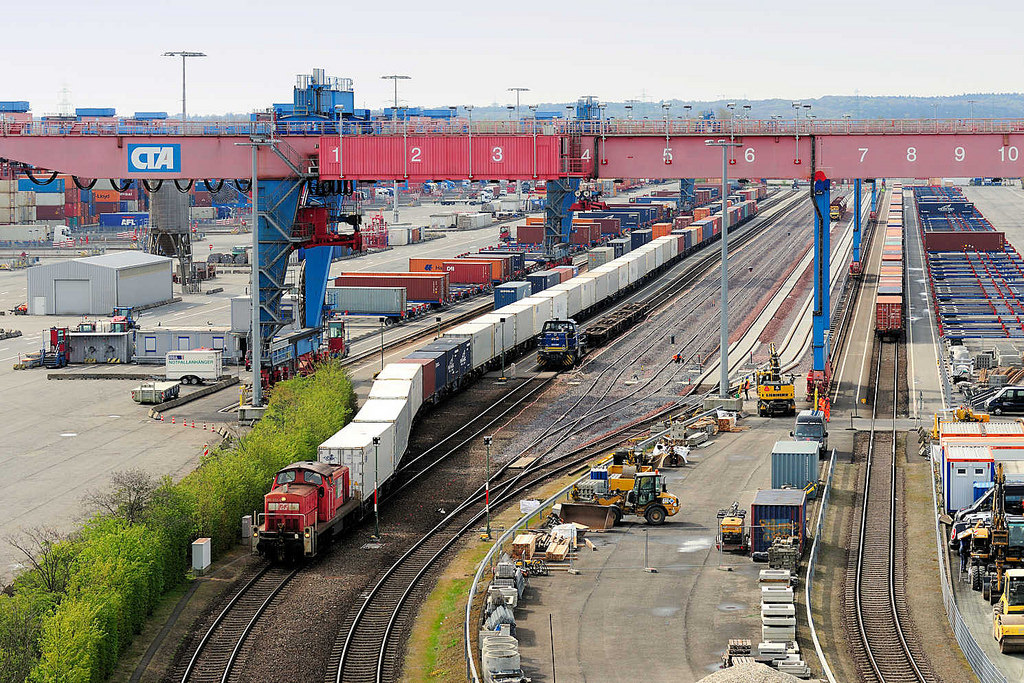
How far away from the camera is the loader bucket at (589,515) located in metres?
50.1

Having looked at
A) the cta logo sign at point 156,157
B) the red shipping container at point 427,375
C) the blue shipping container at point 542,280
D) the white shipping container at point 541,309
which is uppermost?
the cta logo sign at point 156,157

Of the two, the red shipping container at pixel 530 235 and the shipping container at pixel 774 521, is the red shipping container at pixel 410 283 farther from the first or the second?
the shipping container at pixel 774 521

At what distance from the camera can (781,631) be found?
3659cm

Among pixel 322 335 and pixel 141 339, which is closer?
pixel 322 335

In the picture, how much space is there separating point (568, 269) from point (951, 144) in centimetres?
5700

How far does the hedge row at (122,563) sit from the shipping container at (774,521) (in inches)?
719

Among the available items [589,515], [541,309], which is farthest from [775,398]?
[541,309]

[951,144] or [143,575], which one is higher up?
[951,144]

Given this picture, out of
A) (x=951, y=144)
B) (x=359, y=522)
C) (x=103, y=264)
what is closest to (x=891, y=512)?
(x=359, y=522)

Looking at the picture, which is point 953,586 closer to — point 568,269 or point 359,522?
point 359,522

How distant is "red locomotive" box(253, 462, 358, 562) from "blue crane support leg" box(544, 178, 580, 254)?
79.6 meters

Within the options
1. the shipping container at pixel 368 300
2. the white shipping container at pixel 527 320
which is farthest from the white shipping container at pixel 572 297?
the shipping container at pixel 368 300

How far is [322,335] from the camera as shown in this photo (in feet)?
287

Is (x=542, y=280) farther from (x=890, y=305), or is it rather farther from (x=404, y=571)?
(x=404, y=571)
